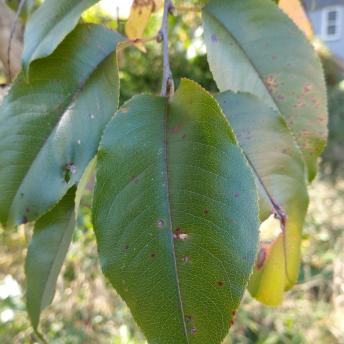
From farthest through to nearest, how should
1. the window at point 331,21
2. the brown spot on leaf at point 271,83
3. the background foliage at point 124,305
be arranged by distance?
the window at point 331,21, the background foliage at point 124,305, the brown spot on leaf at point 271,83

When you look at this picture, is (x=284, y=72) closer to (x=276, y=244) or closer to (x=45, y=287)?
(x=276, y=244)

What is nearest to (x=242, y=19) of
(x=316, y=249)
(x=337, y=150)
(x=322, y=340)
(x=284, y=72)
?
(x=284, y=72)

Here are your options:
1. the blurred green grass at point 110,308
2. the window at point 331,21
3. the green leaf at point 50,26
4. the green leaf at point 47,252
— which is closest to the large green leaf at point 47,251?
the green leaf at point 47,252

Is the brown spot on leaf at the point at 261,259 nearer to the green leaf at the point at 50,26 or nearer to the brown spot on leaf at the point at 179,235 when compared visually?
the brown spot on leaf at the point at 179,235

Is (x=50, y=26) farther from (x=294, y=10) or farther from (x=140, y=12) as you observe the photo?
(x=294, y=10)

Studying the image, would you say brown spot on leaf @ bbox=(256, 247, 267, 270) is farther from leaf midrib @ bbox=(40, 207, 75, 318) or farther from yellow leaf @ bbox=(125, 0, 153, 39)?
yellow leaf @ bbox=(125, 0, 153, 39)

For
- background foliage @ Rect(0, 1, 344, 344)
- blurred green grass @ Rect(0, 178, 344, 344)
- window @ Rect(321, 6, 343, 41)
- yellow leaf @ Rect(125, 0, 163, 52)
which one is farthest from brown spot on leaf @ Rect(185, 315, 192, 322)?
window @ Rect(321, 6, 343, 41)

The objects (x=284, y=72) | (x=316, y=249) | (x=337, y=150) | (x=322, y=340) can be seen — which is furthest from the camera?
(x=337, y=150)
